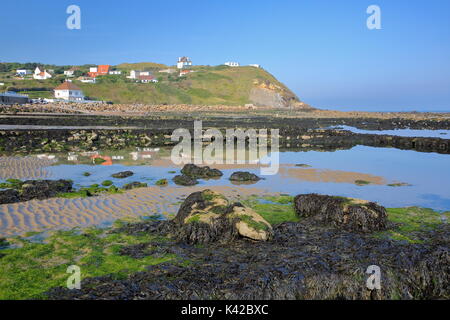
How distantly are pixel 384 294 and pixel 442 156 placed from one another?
24.2 m

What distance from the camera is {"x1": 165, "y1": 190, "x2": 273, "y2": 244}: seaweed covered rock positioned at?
7.90m

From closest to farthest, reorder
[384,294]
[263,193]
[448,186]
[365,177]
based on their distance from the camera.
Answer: [384,294]
[263,193]
[448,186]
[365,177]

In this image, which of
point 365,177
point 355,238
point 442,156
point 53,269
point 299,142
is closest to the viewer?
point 53,269

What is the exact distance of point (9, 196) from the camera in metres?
10.7

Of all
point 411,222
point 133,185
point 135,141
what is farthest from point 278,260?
point 135,141

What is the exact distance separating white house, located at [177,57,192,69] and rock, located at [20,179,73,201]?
15784 cm

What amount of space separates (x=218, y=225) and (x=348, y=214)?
331 centimetres

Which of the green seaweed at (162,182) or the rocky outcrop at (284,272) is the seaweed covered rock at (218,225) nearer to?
the rocky outcrop at (284,272)

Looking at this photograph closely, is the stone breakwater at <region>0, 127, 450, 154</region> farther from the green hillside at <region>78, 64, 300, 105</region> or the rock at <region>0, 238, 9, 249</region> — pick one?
the green hillside at <region>78, 64, 300, 105</region>

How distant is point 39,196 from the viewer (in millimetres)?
11164

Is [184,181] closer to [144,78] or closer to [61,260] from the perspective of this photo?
[61,260]

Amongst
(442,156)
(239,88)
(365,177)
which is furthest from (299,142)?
(239,88)

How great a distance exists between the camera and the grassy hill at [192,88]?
9812 centimetres
